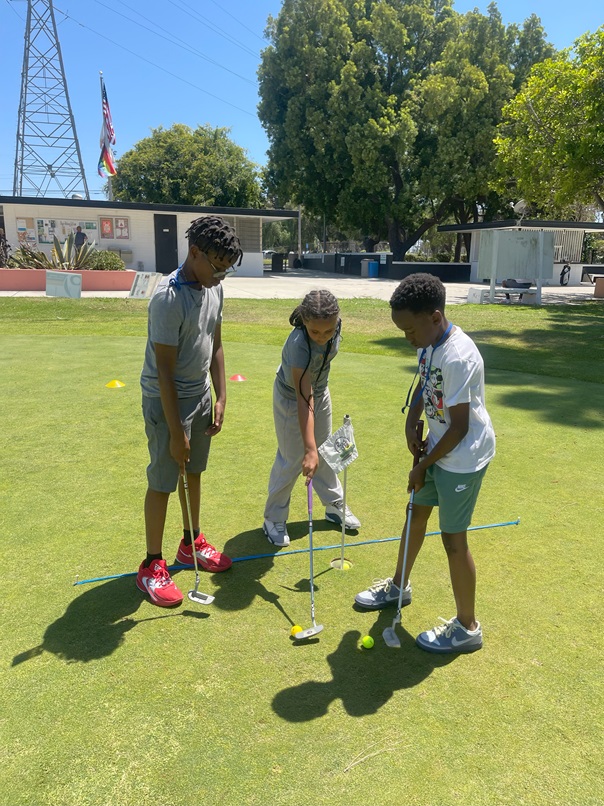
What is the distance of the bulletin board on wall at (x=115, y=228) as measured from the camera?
29.5 meters

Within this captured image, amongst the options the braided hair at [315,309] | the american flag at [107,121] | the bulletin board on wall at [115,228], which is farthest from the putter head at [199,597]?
the american flag at [107,121]

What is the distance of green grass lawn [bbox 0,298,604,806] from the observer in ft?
6.73

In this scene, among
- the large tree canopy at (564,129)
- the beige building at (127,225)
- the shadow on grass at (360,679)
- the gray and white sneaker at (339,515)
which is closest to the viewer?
the shadow on grass at (360,679)

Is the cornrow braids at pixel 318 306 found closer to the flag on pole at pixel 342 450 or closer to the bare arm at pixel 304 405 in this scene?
the bare arm at pixel 304 405

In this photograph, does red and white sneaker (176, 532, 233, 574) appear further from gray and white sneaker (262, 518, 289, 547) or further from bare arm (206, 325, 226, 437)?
bare arm (206, 325, 226, 437)

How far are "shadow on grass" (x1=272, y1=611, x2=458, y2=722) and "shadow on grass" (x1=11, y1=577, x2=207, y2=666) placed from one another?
0.76 m

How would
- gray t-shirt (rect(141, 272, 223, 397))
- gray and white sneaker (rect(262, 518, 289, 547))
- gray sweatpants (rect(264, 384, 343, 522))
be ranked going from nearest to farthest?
gray t-shirt (rect(141, 272, 223, 397)) → gray sweatpants (rect(264, 384, 343, 522)) → gray and white sneaker (rect(262, 518, 289, 547))

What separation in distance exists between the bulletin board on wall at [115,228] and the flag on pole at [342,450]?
1150 inches


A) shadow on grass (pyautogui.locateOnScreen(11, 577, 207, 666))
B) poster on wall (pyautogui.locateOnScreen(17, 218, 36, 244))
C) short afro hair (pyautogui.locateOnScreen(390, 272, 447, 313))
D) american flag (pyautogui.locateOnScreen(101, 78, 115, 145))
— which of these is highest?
american flag (pyautogui.locateOnScreen(101, 78, 115, 145))

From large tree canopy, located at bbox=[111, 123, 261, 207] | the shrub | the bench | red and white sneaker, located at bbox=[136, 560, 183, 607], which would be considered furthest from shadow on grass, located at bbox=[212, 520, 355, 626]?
large tree canopy, located at bbox=[111, 123, 261, 207]

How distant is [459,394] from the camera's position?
243 cm

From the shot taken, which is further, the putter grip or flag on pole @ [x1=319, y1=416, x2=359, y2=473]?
flag on pole @ [x1=319, y1=416, x2=359, y2=473]

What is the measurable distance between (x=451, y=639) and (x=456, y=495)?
70 cm

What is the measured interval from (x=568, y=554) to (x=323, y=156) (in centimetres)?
3646
